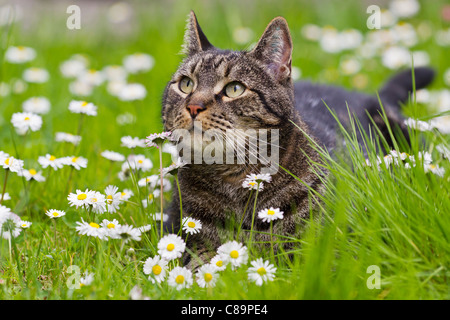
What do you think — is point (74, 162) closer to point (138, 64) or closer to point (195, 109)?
point (195, 109)

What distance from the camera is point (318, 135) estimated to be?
2.49 m

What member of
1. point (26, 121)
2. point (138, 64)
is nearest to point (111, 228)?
point (26, 121)

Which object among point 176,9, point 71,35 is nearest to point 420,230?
point 176,9

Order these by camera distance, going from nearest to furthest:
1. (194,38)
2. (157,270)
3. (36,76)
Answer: (157,270)
(194,38)
(36,76)

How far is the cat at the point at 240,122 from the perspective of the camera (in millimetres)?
2090

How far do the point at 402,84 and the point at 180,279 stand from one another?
8.11 feet

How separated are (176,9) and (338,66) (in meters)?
1.72

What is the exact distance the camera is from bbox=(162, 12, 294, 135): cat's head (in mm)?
2057

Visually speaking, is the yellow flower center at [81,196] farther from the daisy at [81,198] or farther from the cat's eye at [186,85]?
the cat's eye at [186,85]

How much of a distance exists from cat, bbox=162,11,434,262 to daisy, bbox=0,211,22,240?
604 mm

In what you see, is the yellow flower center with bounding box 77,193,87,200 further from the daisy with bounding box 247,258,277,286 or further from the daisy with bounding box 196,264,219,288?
the daisy with bounding box 247,258,277,286

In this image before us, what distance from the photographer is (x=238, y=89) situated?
2.15 metres

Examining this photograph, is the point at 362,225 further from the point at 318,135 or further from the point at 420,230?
the point at 318,135

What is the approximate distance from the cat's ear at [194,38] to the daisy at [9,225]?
1.08 meters
